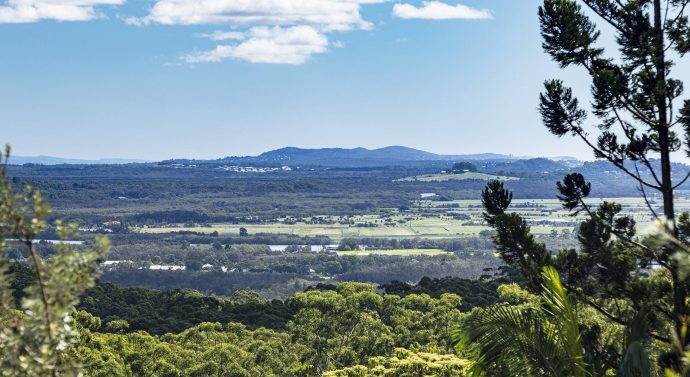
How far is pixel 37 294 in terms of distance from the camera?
569cm

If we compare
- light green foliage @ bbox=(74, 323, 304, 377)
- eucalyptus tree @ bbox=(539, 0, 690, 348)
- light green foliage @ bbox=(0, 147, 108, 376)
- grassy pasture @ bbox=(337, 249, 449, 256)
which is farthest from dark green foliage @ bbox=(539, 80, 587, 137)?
grassy pasture @ bbox=(337, 249, 449, 256)

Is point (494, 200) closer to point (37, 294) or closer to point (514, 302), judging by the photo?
point (37, 294)

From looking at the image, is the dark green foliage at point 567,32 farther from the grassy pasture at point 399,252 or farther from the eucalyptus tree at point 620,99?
the grassy pasture at point 399,252

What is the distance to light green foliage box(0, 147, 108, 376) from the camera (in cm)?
548

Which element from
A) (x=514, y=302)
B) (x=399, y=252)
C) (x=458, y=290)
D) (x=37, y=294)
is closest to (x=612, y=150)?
(x=37, y=294)

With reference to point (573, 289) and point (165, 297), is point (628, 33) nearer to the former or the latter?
point (573, 289)

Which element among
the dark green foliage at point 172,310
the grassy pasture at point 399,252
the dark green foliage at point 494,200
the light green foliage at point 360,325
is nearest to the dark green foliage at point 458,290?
the dark green foliage at point 172,310

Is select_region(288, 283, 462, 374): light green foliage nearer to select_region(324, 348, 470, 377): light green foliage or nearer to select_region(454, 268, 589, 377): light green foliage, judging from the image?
select_region(324, 348, 470, 377): light green foliage

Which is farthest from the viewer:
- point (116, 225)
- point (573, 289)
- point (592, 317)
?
point (116, 225)

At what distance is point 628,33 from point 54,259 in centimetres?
1284

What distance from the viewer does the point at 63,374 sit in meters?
5.88

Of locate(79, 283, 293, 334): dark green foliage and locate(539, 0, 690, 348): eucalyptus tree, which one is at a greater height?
locate(539, 0, 690, 348): eucalyptus tree

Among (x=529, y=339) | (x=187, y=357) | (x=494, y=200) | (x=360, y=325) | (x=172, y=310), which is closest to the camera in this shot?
(x=529, y=339)

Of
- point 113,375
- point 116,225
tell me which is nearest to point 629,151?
point 113,375
